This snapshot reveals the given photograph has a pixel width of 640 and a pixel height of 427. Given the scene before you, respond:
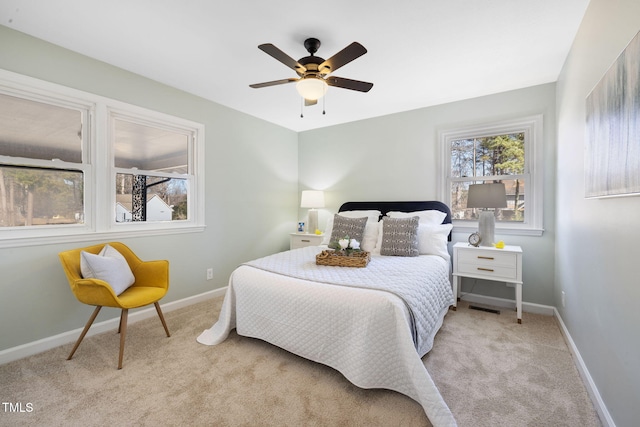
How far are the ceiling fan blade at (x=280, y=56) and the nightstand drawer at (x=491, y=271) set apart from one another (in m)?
2.52

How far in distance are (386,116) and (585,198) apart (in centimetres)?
259

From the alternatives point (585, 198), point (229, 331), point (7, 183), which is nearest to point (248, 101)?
point (7, 183)

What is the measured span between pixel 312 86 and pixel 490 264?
97.1 inches

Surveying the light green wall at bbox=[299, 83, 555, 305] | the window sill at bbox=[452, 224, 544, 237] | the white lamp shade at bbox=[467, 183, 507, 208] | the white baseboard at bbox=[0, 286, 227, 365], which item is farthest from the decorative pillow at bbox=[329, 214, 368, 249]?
the white baseboard at bbox=[0, 286, 227, 365]

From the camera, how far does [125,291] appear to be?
7.63 ft

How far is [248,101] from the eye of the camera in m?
3.46

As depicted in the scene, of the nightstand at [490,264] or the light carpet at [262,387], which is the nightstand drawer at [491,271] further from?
the light carpet at [262,387]

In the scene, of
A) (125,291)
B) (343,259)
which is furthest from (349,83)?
(125,291)

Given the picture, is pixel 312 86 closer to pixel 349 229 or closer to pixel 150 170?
pixel 349 229

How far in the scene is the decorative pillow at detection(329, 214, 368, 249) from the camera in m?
3.14

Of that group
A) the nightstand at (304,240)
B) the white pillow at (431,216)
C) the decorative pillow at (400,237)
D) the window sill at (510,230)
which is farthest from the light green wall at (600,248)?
the nightstand at (304,240)

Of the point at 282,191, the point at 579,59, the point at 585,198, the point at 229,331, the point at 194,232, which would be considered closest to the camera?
the point at 585,198

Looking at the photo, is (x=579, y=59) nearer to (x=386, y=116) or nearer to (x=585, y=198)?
(x=585, y=198)

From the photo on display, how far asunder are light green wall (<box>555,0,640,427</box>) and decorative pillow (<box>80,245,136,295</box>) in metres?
3.15
